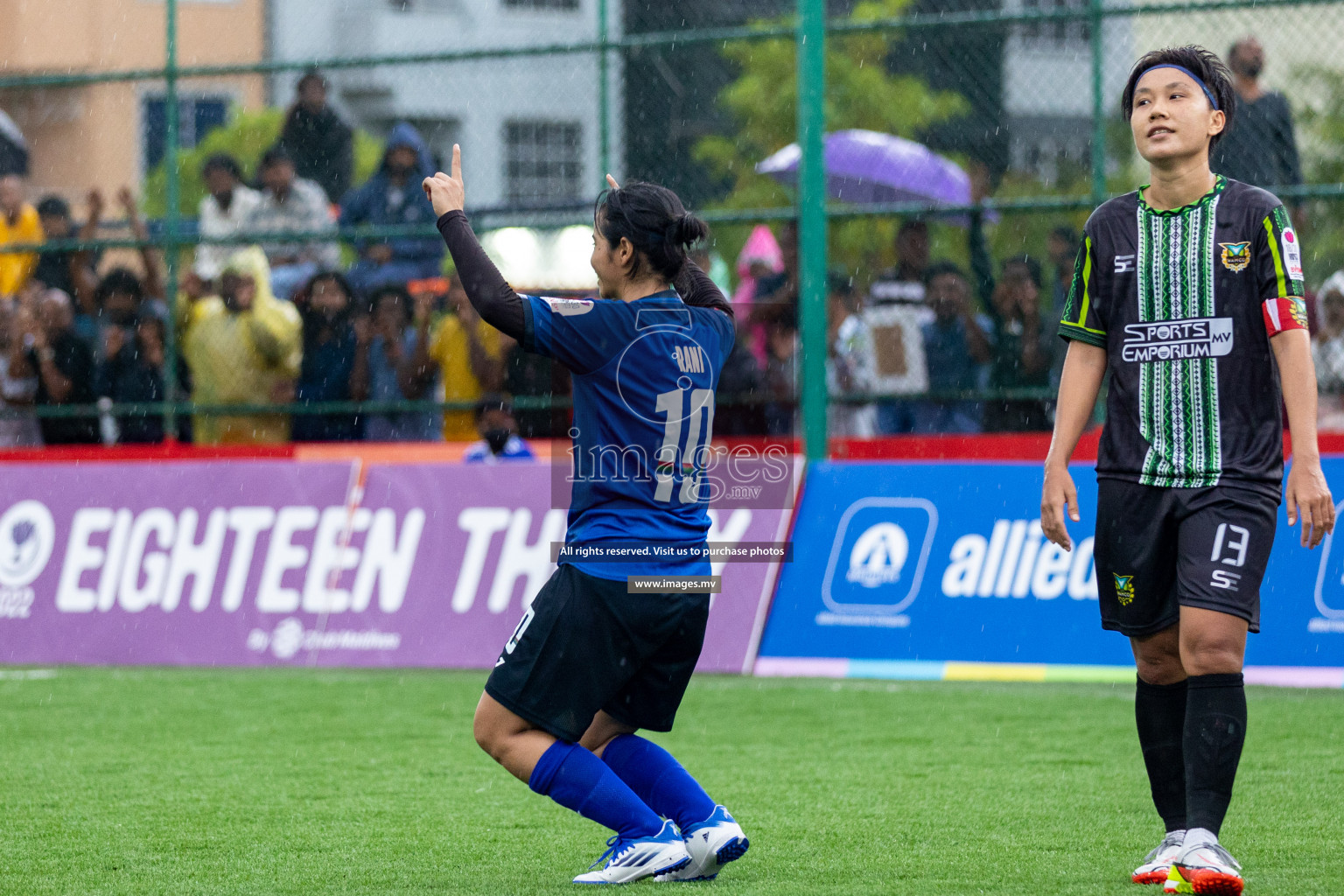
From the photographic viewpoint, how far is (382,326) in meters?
11.3

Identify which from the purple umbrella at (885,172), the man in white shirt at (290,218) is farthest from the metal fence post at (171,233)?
the purple umbrella at (885,172)

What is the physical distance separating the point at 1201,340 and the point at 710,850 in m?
1.73

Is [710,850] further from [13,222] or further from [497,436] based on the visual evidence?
[13,222]

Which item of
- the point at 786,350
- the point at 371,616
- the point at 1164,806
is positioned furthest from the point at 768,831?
the point at 786,350

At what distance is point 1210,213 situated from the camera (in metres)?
4.43

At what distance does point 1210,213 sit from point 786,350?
6.56 metres

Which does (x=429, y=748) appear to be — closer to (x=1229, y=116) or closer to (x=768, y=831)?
(x=768, y=831)

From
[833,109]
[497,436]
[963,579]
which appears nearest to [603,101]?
[497,436]

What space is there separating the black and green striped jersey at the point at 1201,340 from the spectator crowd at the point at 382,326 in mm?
5279

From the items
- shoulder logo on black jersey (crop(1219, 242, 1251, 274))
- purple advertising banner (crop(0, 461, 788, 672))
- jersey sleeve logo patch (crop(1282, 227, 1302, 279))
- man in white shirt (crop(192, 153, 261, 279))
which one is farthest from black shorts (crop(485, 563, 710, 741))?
man in white shirt (crop(192, 153, 261, 279))

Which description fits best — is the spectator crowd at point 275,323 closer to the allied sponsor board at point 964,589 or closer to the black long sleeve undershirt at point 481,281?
the allied sponsor board at point 964,589

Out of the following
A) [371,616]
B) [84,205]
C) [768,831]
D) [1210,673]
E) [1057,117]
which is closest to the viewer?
[1210,673]

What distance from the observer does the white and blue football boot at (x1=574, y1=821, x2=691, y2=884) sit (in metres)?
4.46

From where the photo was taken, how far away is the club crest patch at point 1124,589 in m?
4.46
